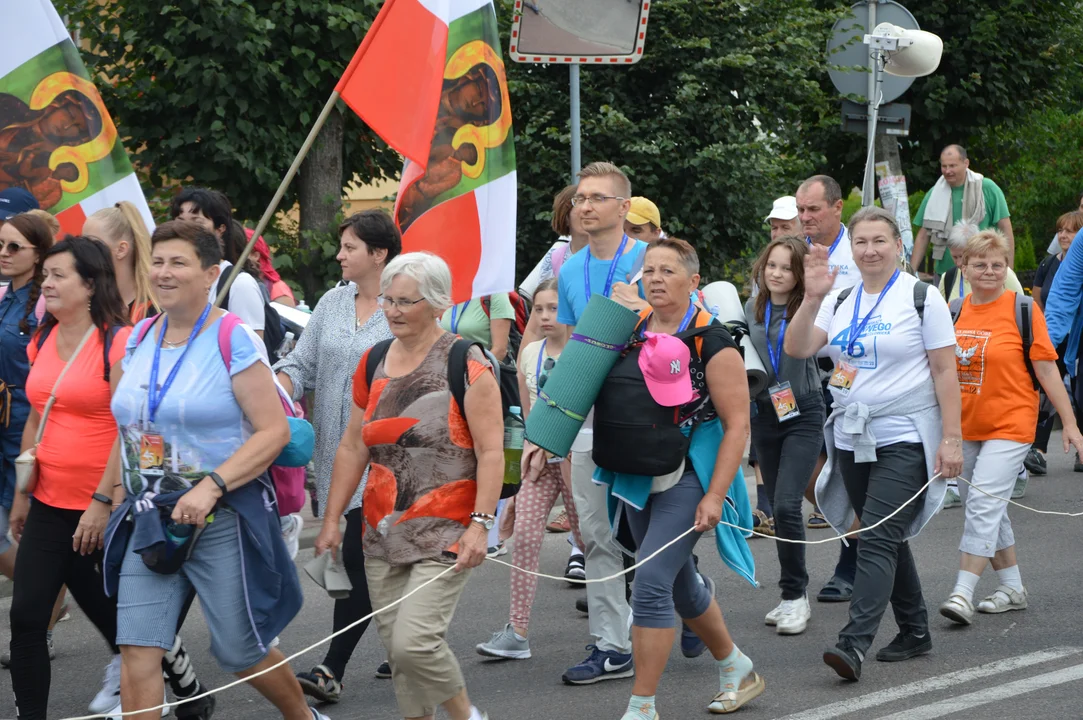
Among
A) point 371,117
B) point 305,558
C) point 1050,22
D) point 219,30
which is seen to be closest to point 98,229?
point 371,117

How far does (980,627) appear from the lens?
6.43m

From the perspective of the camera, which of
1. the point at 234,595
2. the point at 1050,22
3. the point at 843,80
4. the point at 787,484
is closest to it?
the point at 234,595

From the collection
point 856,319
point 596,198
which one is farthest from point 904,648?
point 596,198

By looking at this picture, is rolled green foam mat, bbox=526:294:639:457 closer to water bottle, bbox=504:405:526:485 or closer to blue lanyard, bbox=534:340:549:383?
water bottle, bbox=504:405:526:485

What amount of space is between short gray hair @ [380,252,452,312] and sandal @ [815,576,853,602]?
304cm

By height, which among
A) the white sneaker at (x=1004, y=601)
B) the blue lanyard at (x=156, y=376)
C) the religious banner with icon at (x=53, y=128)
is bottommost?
the white sneaker at (x=1004, y=601)

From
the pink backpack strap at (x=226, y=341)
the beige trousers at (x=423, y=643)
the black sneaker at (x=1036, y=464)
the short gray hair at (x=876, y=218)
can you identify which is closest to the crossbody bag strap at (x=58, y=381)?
the pink backpack strap at (x=226, y=341)

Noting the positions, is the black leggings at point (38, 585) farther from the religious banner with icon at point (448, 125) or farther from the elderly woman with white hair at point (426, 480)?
the religious banner with icon at point (448, 125)

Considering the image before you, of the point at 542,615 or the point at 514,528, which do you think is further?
the point at 542,615

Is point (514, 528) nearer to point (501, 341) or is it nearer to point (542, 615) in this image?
point (542, 615)

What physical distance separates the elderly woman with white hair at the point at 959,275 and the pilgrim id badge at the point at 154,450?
15.1 feet

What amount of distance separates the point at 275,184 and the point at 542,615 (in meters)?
5.27

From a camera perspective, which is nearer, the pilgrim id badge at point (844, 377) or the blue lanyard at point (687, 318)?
the blue lanyard at point (687, 318)

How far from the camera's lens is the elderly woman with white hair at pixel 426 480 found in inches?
178
